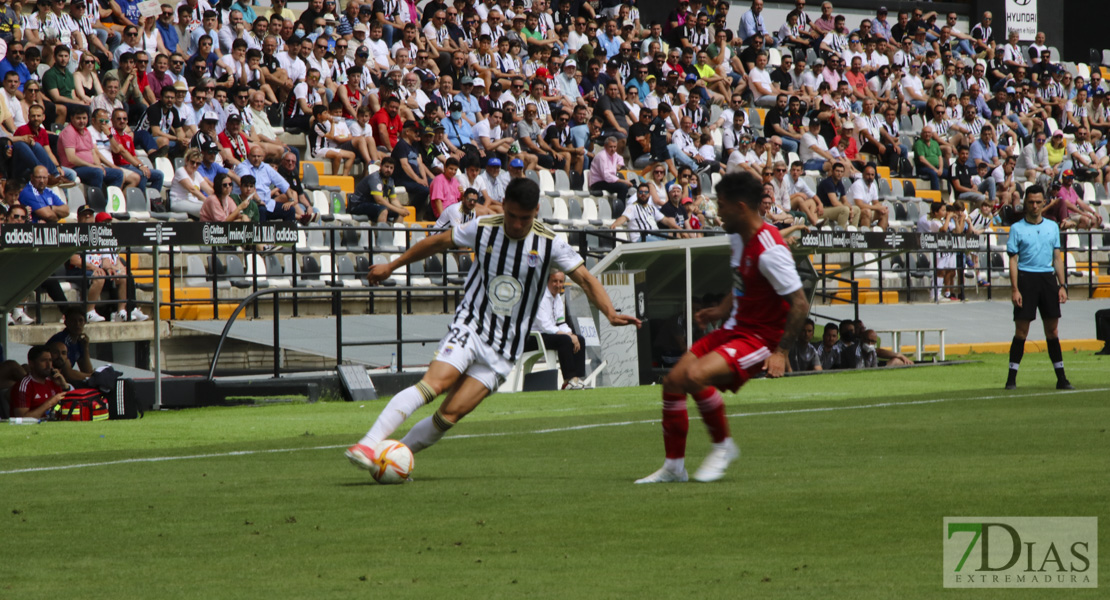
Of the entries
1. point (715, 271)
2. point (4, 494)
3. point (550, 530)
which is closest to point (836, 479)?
point (550, 530)

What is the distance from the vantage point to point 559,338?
17.9 m

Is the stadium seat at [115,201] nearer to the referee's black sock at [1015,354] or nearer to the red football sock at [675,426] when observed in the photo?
the referee's black sock at [1015,354]

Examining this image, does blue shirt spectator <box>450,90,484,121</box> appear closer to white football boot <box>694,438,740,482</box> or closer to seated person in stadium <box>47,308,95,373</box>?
seated person in stadium <box>47,308,95,373</box>

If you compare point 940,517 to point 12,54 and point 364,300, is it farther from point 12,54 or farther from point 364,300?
point 12,54

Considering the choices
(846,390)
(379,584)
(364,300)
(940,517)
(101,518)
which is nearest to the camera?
(379,584)

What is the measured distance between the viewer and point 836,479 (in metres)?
7.77

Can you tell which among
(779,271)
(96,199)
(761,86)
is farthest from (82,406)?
(761,86)

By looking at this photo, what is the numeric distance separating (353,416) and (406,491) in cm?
647

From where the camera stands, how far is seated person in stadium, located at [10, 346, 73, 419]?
562 inches

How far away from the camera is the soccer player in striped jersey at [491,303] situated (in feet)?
26.6

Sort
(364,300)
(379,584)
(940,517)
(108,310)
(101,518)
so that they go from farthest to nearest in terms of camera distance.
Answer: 1. (364,300)
2. (108,310)
3. (101,518)
4. (940,517)
5. (379,584)

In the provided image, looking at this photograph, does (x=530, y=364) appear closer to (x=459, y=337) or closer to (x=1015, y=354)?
(x=1015, y=354)

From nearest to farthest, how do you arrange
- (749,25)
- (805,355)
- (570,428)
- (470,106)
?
1. (570,428)
2. (805,355)
3. (470,106)
4. (749,25)

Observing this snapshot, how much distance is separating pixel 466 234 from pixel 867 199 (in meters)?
21.0
